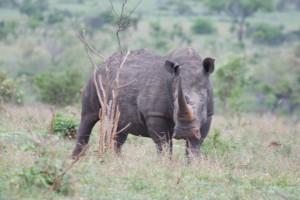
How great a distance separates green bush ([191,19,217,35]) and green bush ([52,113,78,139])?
41400 millimetres

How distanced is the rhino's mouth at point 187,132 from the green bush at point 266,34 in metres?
43.8

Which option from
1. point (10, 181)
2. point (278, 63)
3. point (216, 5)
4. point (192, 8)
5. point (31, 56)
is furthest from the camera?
point (192, 8)

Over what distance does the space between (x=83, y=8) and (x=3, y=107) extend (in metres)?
46.2

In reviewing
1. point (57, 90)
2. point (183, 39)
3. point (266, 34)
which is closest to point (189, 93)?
point (57, 90)

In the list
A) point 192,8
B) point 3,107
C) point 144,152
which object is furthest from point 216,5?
point 144,152

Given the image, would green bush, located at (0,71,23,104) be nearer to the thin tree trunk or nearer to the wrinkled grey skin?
the wrinkled grey skin

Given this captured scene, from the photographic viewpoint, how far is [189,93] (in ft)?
33.3

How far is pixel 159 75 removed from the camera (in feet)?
35.5

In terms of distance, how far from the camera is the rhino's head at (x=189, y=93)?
32.2 feet

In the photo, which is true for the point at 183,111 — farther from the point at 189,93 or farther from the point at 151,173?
the point at 151,173

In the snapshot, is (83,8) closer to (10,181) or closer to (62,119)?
(62,119)

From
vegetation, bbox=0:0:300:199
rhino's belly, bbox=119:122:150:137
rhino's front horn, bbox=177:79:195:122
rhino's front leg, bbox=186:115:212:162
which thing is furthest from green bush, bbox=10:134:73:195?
rhino's belly, bbox=119:122:150:137

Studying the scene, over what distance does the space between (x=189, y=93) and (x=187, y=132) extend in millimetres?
583

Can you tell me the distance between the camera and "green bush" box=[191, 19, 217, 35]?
2116 inches
